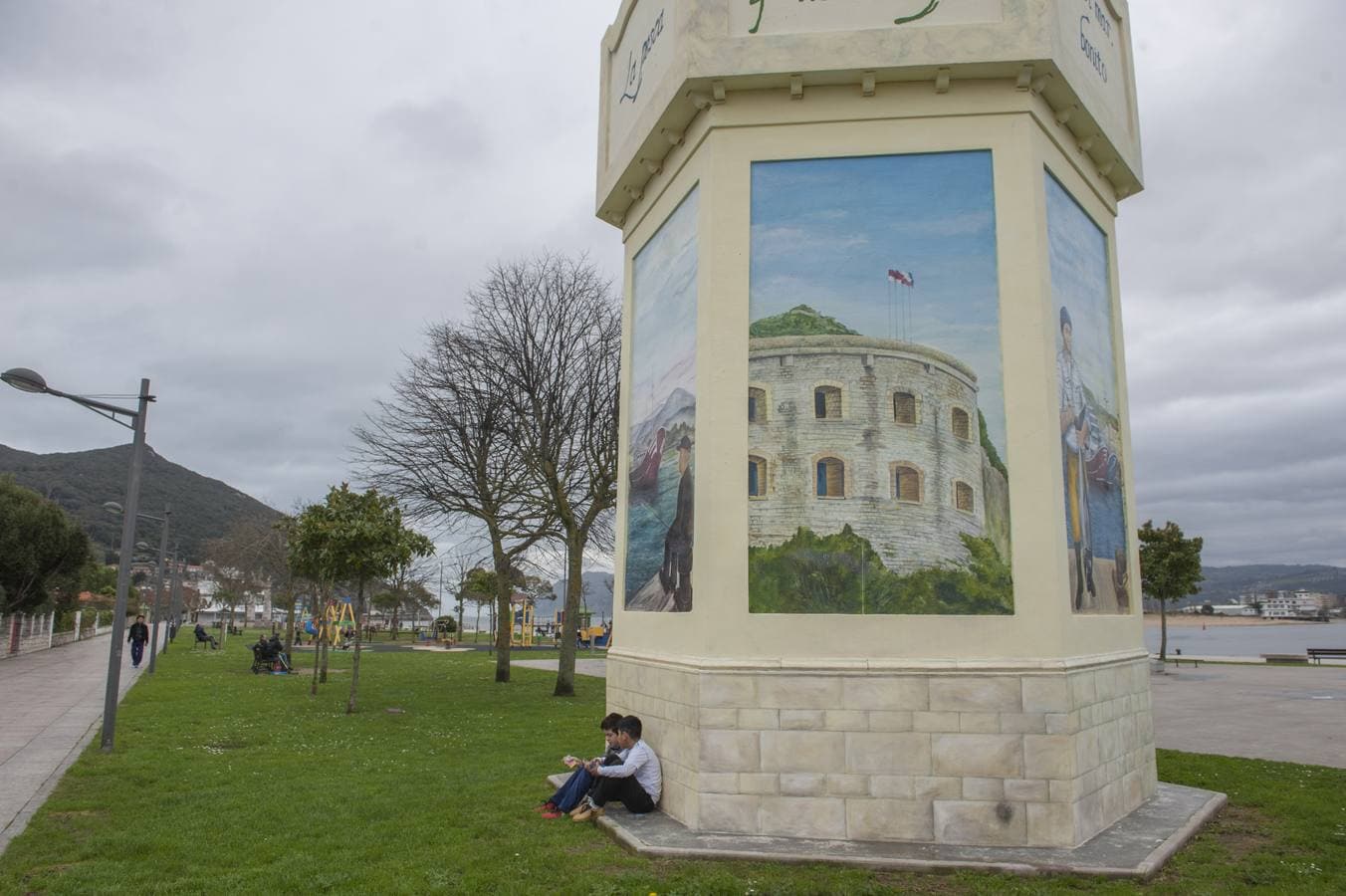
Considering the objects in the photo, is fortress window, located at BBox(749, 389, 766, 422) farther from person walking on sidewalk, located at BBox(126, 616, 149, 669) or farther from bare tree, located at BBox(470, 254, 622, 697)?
person walking on sidewalk, located at BBox(126, 616, 149, 669)

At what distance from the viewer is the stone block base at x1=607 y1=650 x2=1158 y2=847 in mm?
8188

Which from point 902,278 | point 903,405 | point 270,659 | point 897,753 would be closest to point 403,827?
point 897,753

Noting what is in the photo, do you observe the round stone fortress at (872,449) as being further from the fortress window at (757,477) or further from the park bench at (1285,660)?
the park bench at (1285,660)

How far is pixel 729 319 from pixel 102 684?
2389cm

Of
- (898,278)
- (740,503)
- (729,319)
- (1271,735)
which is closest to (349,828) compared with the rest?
(740,503)

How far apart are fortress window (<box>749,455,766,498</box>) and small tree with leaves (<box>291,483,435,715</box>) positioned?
12.0 meters

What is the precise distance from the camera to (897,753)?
834 centimetres

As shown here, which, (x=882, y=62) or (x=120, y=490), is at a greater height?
(x=120, y=490)

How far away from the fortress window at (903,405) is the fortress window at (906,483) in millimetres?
522

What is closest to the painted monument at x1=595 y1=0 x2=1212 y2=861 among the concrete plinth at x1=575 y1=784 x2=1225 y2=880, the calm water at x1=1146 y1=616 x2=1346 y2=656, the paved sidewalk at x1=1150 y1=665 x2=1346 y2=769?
the concrete plinth at x1=575 y1=784 x2=1225 y2=880

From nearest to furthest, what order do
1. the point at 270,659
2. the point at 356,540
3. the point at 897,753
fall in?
1. the point at 897,753
2. the point at 356,540
3. the point at 270,659

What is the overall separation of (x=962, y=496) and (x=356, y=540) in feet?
45.2

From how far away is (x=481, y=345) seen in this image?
25000 mm

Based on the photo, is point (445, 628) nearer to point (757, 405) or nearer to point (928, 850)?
point (757, 405)
